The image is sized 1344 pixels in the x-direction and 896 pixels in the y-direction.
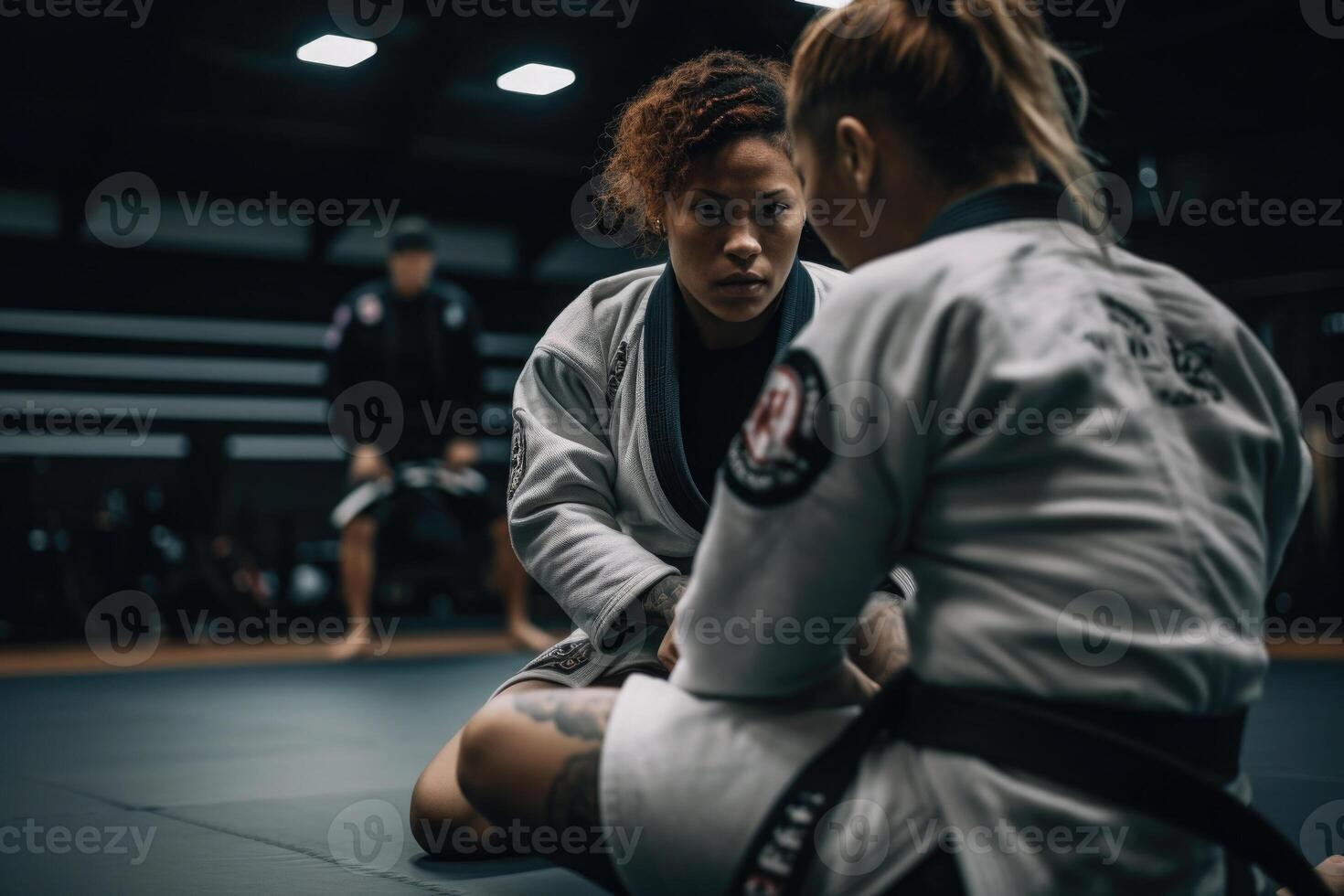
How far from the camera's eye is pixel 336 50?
7801mm

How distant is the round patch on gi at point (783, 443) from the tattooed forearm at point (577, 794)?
1.10 feet

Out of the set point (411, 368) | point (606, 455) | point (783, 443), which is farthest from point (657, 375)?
point (411, 368)

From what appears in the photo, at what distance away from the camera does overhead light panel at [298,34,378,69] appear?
7.63m

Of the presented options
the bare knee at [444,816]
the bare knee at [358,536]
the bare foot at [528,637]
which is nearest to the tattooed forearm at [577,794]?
the bare knee at [444,816]

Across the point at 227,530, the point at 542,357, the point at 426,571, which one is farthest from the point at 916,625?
the point at 227,530

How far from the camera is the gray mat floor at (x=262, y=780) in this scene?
5.98ft

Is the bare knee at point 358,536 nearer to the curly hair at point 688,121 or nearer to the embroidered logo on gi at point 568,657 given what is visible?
the curly hair at point 688,121

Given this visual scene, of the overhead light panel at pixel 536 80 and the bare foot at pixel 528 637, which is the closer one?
the bare foot at pixel 528 637

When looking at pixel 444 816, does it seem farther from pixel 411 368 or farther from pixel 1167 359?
pixel 411 368

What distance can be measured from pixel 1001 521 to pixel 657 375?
1.09 meters

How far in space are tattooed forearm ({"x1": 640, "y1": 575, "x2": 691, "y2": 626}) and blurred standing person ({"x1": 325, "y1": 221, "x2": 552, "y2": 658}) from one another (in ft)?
13.7

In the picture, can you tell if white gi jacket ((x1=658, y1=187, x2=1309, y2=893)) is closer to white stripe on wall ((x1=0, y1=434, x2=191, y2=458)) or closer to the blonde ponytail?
the blonde ponytail

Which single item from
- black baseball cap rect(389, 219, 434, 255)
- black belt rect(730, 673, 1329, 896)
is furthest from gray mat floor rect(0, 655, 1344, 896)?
black baseball cap rect(389, 219, 434, 255)

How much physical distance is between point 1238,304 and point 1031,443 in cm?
945
